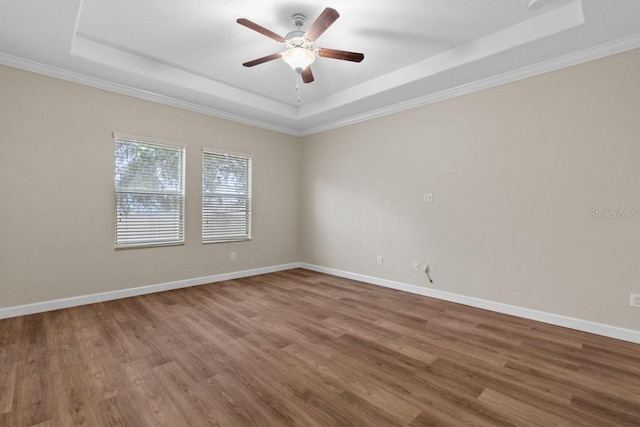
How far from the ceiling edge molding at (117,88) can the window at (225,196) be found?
0.61 meters

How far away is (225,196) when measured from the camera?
16.3 feet

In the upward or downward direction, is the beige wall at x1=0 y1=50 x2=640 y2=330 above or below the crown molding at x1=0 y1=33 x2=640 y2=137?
below

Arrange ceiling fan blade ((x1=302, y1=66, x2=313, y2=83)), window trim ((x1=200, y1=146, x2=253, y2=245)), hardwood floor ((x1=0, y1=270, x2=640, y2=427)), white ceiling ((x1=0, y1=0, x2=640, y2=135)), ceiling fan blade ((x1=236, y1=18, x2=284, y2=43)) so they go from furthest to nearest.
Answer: window trim ((x1=200, y1=146, x2=253, y2=245))
ceiling fan blade ((x1=302, y1=66, x2=313, y2=83))
white ceiling ((x1=0, y1=0, x2=640, y2=135))
ceiling fan blade ((x1=236, y1=18, x2=284, y2=43))
hardwood floor ((x1=0, y1=270, x2=640, y2=427))

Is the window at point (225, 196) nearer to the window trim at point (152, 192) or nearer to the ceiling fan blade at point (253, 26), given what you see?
the window trim at point (152, 192)

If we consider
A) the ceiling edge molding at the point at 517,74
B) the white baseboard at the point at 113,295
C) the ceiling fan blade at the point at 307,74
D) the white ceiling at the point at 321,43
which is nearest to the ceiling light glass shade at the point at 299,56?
the ceiling fan blade at the point at 307,74

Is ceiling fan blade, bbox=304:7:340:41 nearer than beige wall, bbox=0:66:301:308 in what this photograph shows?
Yes

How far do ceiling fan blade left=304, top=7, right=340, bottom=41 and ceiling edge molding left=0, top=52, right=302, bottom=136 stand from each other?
2.66m

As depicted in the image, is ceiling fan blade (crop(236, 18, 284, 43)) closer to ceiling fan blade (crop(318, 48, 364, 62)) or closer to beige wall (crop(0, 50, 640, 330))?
ceiling fan blade (crop(318, 48, 364, 62))

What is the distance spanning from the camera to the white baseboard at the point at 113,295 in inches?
128

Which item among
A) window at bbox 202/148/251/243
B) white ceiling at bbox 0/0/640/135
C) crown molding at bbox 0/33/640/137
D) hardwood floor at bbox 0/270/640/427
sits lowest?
hardwood floor at bbox 0/270/640/427

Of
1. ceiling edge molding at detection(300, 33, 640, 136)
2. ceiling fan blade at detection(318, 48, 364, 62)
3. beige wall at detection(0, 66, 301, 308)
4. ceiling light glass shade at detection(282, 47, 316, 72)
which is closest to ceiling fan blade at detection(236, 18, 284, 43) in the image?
ceiling light glass shade at detection(282, 47, 316, 72)

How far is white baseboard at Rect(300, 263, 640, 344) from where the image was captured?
2.79 metres

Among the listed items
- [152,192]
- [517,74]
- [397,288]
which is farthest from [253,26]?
[397,288]

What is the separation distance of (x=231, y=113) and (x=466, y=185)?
12.2ft
